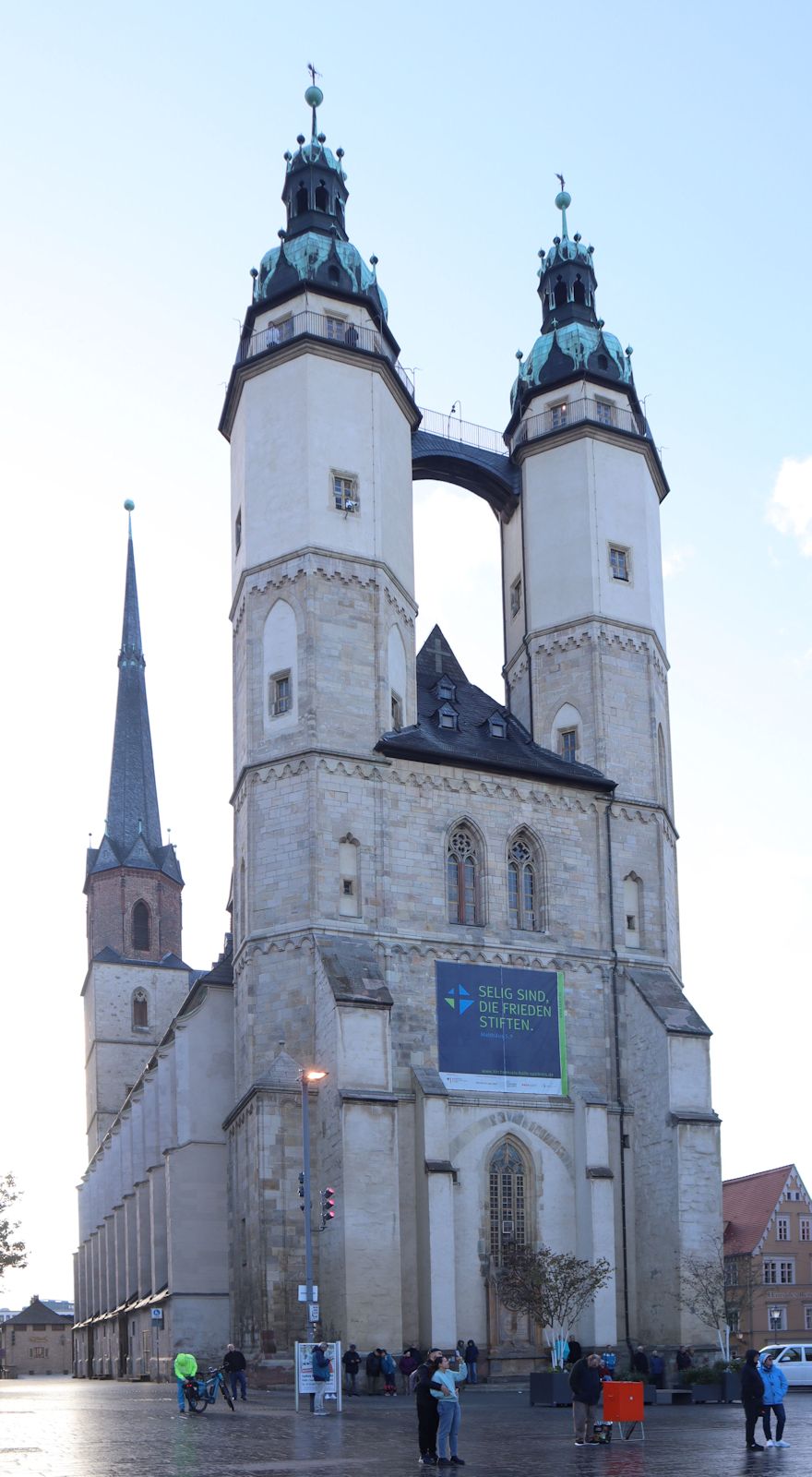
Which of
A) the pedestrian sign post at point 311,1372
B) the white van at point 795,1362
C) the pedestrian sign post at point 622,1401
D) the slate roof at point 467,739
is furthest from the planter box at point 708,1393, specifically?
the slate roof at point 467,739

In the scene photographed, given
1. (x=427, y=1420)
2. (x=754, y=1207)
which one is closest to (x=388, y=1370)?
(x=427, y=1420)

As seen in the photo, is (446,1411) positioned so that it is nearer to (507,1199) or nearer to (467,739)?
(507,1199)

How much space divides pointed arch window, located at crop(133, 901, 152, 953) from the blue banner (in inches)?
1902

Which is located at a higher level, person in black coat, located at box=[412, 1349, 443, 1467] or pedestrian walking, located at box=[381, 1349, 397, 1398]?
person in black coat, located at box=[412, 1349, 443, 1467]

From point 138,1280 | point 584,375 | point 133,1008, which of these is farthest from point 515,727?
point 133,1008

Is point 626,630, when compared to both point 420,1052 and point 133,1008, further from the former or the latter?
point 133,1008

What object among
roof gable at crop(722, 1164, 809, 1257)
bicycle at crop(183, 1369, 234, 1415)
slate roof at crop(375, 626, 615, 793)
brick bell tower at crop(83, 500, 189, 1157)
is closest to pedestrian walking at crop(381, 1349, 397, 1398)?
bicycle at crop(183, 1369, 234, 1415)

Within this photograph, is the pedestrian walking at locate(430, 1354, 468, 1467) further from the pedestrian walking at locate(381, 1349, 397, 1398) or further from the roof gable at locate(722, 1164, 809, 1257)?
the roof gable at locate(722, 1164, 809, 1257)

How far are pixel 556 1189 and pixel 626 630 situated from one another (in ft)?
50.5

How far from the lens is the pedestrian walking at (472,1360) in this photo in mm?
37562

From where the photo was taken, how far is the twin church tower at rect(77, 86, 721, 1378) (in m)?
37.7

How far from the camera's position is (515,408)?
52156mm

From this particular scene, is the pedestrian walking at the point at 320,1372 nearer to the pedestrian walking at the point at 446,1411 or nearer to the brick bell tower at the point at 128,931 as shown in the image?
the pedestrian walking at the point at 446,1411

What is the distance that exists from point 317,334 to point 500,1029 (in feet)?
61.0
